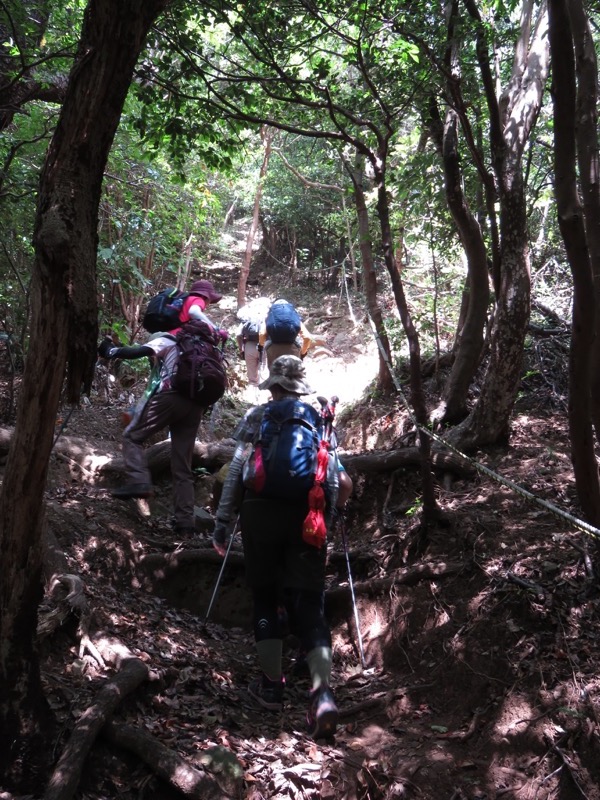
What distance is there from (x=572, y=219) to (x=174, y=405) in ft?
12.5

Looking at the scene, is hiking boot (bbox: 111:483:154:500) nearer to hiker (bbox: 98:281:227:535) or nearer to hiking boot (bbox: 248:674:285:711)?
hiker (bbox: 98:281:227:535)

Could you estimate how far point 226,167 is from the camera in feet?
18.4

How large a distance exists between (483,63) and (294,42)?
73.3 inches

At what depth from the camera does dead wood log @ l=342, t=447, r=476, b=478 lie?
20.3ft

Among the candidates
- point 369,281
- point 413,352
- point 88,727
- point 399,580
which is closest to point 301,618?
point 399,580

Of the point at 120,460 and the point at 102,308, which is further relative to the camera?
the point at 102,308

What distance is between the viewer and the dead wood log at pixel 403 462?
6180 millimetres

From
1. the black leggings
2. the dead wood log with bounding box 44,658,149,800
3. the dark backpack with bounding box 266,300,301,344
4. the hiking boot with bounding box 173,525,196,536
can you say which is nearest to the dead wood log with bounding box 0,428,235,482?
the hiking boot with bounding box 173,525,196,536

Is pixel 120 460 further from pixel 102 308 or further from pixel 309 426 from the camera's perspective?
pixel 102 308

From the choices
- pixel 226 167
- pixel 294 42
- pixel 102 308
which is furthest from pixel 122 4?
pixel 102 308

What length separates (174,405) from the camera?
5.89m

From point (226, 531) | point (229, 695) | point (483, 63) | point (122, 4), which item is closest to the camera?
point (122, 4)

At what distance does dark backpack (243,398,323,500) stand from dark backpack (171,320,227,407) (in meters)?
1.94

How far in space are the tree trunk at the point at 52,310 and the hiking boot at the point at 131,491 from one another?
11.7 feet
